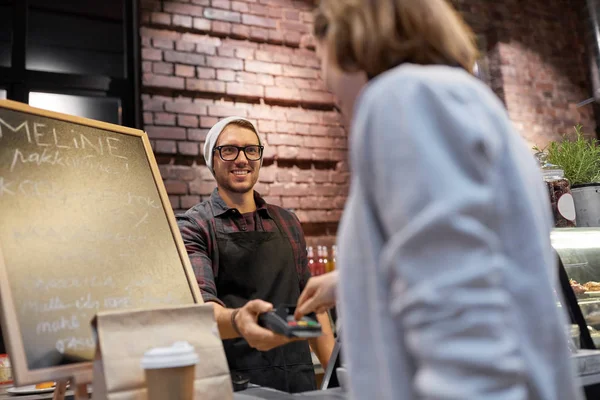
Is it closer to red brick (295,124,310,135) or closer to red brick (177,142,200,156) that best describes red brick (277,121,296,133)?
red brick (295,124,310,135)

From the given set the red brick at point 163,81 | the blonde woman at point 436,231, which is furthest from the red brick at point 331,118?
the blonde woman at point 436,231

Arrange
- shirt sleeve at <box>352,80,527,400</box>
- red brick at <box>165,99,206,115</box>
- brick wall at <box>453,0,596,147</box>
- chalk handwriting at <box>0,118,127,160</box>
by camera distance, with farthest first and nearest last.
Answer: brick wall at <box>453,0,596,147</box>
red brick at <box>165,99,206,115</box>
chalk handwriting at <box>0,118,127,160</box>
shirt sleeve at <box>352,80,527,400</box>

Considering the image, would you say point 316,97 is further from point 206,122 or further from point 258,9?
point 206,122

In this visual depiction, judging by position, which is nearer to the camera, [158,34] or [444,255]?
[444,255]

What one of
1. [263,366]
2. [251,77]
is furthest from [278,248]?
[251,77]

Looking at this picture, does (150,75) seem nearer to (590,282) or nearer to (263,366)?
(263,366)

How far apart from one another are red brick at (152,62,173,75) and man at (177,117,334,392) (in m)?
1.51

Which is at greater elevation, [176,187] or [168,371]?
[176,187]

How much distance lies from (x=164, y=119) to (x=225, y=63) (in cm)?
63

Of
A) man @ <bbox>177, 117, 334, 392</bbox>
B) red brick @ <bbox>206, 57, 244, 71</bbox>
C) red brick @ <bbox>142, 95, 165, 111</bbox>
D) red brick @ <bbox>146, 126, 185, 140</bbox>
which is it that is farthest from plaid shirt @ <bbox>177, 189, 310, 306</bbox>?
red brick @ <bbox>206, 57, 244, 71</bbox>

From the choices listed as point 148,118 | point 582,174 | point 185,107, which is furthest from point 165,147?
point 582,174

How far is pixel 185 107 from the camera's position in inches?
149

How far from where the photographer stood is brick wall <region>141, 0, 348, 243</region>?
3.73m

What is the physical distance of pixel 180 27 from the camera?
3879 millimetres
